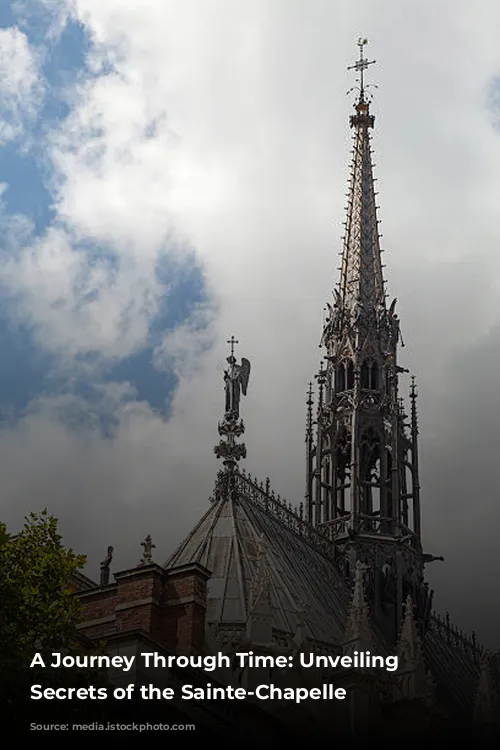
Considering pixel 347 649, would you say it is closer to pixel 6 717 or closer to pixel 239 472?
pixel 239 472

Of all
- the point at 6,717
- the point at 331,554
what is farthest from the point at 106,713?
the point at 331,554

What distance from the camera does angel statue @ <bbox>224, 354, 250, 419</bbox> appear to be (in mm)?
49250

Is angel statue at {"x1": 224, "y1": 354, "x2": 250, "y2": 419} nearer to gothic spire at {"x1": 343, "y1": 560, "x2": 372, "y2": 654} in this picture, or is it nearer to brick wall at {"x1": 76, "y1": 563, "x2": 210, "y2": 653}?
gothic spire at {"x1": 343, "y1": 560, "x2": 372, "y2": 654}

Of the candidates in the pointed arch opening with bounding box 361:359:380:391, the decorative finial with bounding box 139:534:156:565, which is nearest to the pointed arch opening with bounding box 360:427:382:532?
the pointed arch opening with bounding box 361:359:380:391

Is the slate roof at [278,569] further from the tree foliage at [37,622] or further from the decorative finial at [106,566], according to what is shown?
the tree foliage at [37,622]

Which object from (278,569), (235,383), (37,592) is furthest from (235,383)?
(37,592)

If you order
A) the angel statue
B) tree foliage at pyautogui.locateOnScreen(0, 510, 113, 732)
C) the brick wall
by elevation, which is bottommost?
tree foliage at pyautogui.locateOnScreen(0, 510, 113, 732)

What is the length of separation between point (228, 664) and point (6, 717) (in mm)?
11650

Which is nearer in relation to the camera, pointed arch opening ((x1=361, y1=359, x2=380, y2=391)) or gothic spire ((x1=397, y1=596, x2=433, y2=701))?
gothic spire ((x1=397, y1=596, x2=433, y2=701))

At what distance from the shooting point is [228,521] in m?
45.2

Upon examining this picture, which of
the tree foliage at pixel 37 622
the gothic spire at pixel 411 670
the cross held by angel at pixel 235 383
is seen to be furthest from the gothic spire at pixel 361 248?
the tree foliage at pixel 37 622

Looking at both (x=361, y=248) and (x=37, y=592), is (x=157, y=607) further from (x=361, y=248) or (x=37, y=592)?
(x=361, y=248)

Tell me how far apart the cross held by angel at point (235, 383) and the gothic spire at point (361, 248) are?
489 inches

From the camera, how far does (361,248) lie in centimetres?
6378
